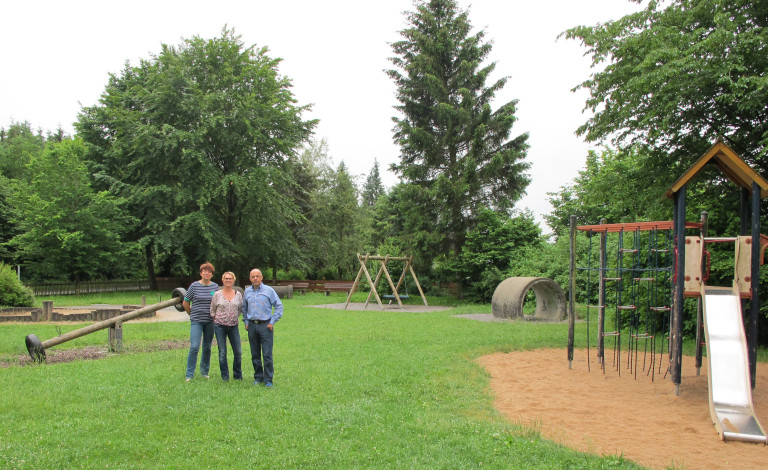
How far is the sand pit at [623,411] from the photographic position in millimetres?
5090

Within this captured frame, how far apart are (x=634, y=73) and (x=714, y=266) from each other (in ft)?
15.5

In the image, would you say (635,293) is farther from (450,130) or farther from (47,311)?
(47,311)

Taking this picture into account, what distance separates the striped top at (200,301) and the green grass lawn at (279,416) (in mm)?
900

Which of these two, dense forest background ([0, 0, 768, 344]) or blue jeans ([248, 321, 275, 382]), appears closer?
blue jeans ([248, 321, 275, 382])

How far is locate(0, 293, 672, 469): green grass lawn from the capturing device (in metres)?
4.75

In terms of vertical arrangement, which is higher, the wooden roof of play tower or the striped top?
the wooden roof of play tower

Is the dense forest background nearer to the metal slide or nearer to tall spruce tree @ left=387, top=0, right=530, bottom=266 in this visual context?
tall spruce tree @ left=387, top=0, right=530, bottom=266

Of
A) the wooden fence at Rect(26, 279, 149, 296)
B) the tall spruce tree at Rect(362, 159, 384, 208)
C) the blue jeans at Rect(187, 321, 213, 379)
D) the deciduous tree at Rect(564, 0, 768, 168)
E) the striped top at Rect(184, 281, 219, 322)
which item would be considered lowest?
the wooden fence at Rect(26, 279, 149, 296)

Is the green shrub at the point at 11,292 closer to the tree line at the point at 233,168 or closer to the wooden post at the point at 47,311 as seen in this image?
A: the wooden post at the point at 47,311

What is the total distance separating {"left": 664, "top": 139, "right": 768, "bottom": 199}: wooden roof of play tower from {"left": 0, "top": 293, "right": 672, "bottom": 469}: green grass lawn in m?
3.90

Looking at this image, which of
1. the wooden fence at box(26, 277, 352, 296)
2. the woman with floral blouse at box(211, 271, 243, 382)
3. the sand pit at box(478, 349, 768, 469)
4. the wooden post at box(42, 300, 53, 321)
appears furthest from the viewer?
the wooden fence at box(26, 277, 352, 296)

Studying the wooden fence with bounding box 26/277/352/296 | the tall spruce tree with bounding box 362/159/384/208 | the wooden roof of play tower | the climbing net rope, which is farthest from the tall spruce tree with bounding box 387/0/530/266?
the tall spruce tree with bounding box 362/159/384/208

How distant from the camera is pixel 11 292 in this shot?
20172 mm

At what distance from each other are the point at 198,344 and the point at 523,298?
1107cm
